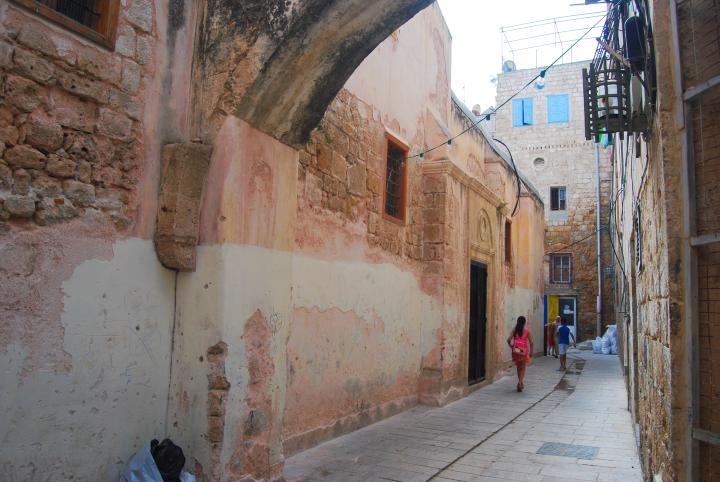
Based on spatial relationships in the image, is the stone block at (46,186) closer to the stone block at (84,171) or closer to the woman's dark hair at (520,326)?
the stone block at (84,171)

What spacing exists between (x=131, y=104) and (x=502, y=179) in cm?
1053

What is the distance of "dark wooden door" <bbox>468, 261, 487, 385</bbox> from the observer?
34.1ft

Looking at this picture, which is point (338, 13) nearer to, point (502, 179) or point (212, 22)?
point (212, 22)

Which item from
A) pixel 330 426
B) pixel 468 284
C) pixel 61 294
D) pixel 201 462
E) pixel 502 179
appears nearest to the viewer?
pixel 61 294

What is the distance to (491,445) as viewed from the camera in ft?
20.8

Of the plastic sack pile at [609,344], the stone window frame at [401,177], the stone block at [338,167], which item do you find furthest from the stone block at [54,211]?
the plastic sack pile at [609,344]

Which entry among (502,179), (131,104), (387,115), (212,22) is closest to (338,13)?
(212,22)

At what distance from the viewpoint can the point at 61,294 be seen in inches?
124

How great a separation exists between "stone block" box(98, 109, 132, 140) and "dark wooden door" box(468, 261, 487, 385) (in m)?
7.55

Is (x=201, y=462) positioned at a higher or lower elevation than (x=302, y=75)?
lower

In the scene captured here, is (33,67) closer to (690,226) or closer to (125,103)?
(125,103)

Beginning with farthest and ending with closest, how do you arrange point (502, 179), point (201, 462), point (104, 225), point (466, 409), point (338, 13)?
1. point (502, 179)
2. point (466, 409)
3. point (338, 13)
4. point (201, 462)
5. point (104, 225)

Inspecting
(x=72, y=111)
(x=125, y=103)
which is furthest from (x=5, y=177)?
(x=125, y=103)

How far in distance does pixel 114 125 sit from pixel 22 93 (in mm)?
571
